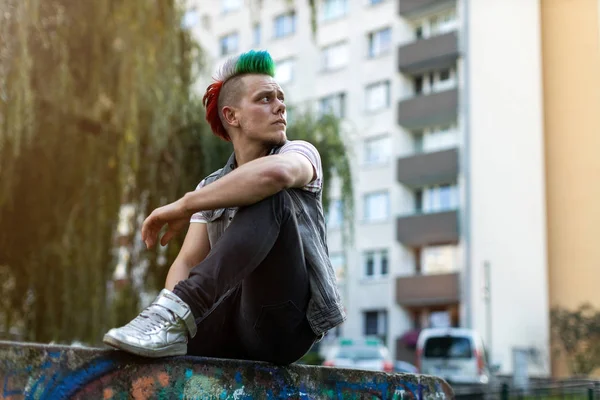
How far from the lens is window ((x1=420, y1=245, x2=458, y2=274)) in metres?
29.2

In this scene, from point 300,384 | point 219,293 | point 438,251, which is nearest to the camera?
point 219,293

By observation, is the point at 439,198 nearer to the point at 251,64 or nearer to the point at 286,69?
the point at 286,69

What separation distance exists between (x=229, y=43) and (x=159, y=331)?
3637cm

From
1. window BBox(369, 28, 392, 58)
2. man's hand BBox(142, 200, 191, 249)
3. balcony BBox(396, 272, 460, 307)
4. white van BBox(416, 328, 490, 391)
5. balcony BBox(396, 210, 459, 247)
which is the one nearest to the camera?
man's hand BBox(142, 200, 191, 249)

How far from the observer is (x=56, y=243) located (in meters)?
7.16

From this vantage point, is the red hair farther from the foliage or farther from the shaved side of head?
the foliage

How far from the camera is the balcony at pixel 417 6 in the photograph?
99.8ft

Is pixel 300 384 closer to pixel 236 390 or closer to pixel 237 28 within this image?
pixel 236 390

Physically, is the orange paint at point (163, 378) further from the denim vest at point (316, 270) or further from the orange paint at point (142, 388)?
the denim vest at point (316, 270)

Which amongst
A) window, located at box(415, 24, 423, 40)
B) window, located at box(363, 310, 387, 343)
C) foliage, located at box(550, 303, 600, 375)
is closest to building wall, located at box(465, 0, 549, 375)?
foliage, located at box(550, 303, 600, 375)

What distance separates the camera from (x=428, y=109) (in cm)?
2994

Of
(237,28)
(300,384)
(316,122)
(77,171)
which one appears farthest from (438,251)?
(300,384)

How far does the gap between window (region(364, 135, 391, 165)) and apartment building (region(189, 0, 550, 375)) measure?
0.06m

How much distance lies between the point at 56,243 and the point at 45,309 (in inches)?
21.9
